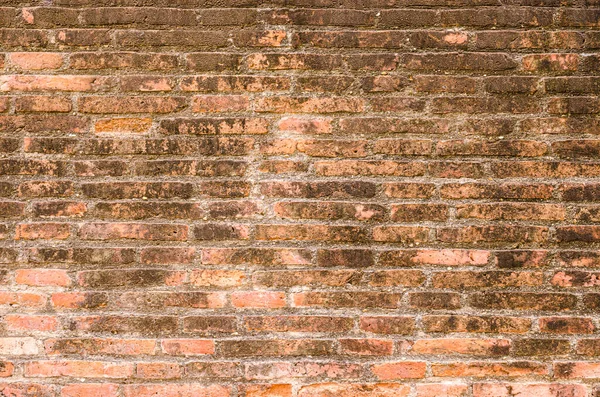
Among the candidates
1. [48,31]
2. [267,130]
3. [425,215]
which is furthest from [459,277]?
[48,31]

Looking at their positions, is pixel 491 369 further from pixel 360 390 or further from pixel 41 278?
pixel 41 278

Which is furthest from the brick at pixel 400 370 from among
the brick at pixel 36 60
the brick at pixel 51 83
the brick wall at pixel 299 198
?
the brick at pixel 36 60

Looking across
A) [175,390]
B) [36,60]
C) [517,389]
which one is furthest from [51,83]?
[517,389]

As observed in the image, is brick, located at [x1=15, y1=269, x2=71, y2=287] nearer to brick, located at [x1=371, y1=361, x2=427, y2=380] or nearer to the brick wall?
the brick wall

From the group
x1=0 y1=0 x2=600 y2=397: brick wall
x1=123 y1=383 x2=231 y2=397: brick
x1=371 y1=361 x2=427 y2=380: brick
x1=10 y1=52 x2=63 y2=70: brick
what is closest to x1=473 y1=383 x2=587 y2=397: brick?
x1=0 y1=0 x2=600 y2=397: brick wall

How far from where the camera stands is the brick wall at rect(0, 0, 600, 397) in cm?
190

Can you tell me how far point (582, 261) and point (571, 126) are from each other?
20.5 inches

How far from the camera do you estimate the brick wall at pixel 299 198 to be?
74.9 inches

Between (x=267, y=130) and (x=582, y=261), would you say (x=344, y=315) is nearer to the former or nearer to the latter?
(x=267, y=130)

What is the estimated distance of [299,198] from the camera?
6.29ft

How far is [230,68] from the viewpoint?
6.31 ft

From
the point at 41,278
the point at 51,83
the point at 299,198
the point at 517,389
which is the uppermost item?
→ the point at 51,83

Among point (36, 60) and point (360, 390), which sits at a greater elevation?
point (36, 60)

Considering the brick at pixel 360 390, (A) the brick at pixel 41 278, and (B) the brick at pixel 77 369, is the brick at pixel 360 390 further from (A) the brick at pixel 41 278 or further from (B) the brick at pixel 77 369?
(A) the brick at pixel 41 278
